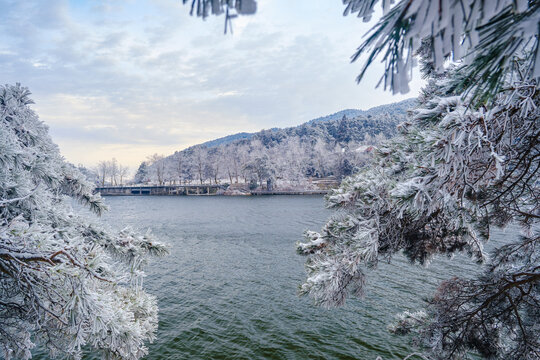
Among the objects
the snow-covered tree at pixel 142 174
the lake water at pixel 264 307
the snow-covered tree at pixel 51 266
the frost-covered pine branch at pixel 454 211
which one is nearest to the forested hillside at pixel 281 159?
the snow-covered tree at pixel 142 174

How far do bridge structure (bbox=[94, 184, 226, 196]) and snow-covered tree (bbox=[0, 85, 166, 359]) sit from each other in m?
63.2

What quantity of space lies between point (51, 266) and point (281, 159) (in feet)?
241

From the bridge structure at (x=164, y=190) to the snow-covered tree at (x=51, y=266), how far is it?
208 feet

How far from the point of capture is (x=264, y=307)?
1149 centimetres

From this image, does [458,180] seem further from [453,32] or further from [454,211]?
[453,32]

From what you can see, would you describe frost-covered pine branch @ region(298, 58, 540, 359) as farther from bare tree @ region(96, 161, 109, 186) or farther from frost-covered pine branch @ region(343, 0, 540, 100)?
bare tree @ region(96, 161, 109, 186)

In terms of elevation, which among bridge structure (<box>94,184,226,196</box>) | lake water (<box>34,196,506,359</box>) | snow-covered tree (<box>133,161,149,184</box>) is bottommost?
lake water (<box>34,196,506,359</box>)

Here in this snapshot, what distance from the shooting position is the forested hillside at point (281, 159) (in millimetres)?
64375

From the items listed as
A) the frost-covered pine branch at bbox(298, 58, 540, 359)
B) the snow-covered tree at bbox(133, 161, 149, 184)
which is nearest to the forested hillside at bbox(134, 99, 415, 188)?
the snow-covered tree at bbox(133, 161, 149, 184)

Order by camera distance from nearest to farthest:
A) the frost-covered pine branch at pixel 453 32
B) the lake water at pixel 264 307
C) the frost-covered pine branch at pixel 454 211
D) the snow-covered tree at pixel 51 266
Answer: the frost-covered pine branch at pixel 453 32, the frost-covered pine branch at pixel 454 211, the snow-covered tree at pixel 51 266, the lake water at pixel 264 307

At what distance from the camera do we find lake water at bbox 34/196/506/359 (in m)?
8.80

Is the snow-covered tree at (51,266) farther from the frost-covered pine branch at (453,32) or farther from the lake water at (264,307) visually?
the lake water at (264,307)

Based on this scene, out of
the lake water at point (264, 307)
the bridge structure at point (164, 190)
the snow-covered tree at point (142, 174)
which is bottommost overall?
the lake water at point (264, 307)

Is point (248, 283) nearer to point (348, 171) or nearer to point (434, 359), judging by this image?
point (434, 359)
